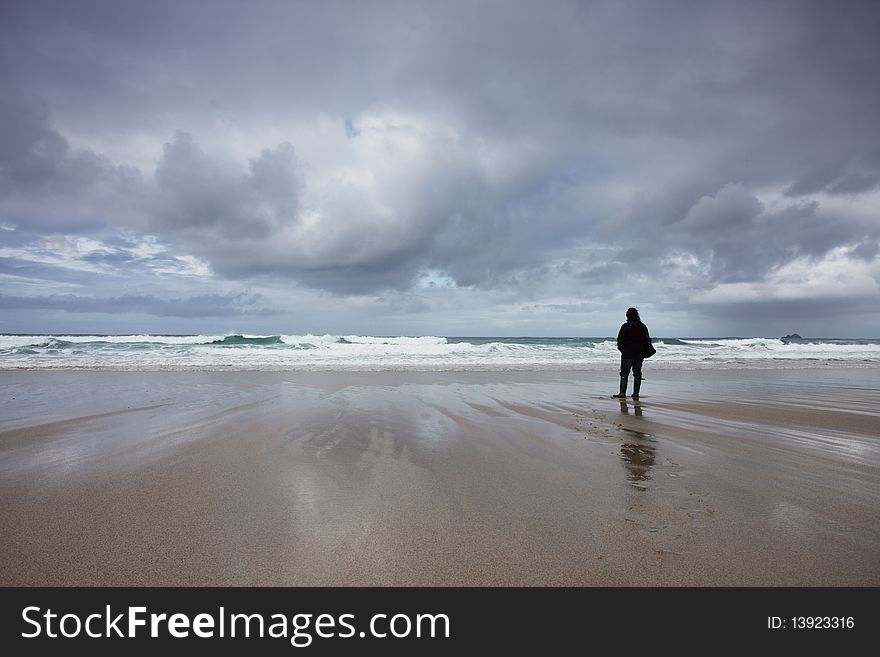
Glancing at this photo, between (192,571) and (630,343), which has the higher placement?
(630,343)

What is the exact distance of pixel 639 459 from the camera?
4.38 m

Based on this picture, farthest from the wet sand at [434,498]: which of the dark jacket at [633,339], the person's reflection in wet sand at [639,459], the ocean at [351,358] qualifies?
the ocean at [351,358]

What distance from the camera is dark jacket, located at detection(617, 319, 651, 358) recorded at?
1010 cm

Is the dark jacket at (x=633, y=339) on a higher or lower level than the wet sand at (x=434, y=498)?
higher

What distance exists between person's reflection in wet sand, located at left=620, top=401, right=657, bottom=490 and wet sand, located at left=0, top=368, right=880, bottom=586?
3 cm

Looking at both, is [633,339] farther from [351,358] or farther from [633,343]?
[351,358]

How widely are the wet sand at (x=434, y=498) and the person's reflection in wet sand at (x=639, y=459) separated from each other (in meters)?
0.03

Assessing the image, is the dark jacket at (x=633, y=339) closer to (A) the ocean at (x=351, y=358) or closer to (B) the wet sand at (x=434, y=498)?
(B) the wet sand at (x=434, y=498)

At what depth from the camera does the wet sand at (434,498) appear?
2.17 m

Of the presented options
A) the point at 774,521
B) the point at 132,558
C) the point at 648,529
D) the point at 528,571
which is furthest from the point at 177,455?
the point at 774,521
